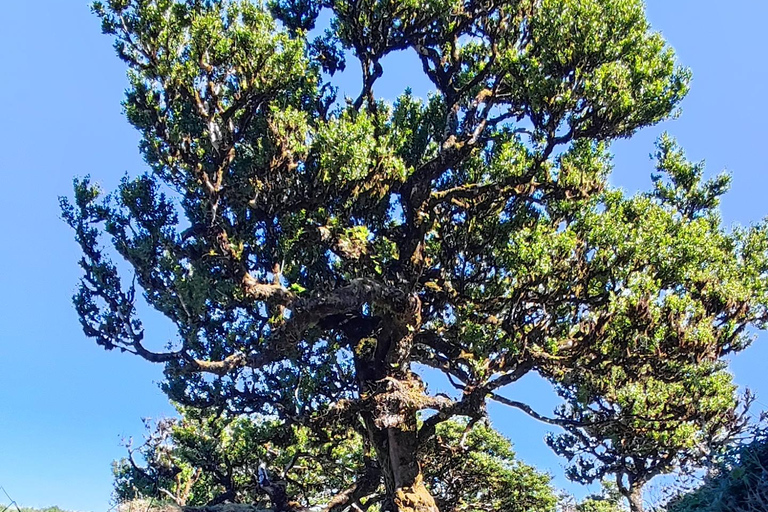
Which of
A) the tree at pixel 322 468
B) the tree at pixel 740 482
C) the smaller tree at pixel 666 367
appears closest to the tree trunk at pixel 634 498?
the smaller tree at pixel 666 367

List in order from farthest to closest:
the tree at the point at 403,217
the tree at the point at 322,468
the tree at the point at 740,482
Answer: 1. the tree at the point at 322,468
2. the tree at the point at 403,217
3. the tree at the point at 740,482

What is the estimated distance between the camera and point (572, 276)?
431 inches

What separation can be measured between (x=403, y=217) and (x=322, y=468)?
959 centimetres

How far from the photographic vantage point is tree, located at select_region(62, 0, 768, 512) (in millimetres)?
10531

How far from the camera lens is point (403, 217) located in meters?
13.6

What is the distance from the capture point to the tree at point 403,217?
34.6 ft

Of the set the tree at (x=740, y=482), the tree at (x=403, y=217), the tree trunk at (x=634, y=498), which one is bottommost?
the tree at (x=740, y=482)

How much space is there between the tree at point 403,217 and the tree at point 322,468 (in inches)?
144

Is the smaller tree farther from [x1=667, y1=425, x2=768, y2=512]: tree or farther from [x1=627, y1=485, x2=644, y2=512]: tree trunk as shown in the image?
[x1=667, y1=425, x2=768, y2=512]: tree

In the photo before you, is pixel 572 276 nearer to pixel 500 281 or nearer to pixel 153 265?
pixel 500 281

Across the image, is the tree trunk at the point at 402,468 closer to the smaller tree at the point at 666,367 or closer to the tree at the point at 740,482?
the smaller tree at the point at 666,367

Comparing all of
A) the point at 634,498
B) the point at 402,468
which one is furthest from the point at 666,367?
the point at 634,498

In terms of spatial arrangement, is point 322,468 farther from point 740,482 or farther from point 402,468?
point 740,482

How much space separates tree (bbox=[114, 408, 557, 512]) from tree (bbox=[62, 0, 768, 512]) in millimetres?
3669
